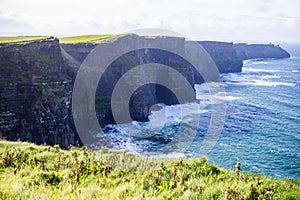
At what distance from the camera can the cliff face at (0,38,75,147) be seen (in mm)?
51469

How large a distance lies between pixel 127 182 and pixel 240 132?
61654 mm

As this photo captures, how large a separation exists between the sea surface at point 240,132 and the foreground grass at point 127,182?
25.3 meters

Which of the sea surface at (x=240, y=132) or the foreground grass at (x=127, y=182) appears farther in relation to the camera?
the sea surface at (x=240, y=132)

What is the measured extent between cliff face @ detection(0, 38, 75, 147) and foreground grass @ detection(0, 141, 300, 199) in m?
43.3

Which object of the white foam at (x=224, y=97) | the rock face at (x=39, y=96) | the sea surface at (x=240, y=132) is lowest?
the sea surface at (x=240, y=132)

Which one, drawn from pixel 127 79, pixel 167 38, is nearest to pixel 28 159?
pixel 127 79

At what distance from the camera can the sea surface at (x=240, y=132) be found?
49562mm

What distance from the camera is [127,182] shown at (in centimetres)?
802

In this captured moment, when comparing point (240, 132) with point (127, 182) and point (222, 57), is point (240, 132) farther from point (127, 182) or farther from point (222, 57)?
point (222, 57)

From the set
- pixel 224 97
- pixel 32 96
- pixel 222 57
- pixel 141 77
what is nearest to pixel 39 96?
pixel 32 96

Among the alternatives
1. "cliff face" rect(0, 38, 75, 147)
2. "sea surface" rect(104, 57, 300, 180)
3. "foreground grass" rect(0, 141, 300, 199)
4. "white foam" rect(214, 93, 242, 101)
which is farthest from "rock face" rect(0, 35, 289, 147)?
"foreground grass" rect(0, 141, 300, 199)

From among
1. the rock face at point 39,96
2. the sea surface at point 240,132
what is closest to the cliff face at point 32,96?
the rock face at point 39,96

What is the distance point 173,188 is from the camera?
24.9 ft

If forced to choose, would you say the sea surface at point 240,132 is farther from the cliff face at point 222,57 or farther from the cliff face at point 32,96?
the cliff face at point 222,57
